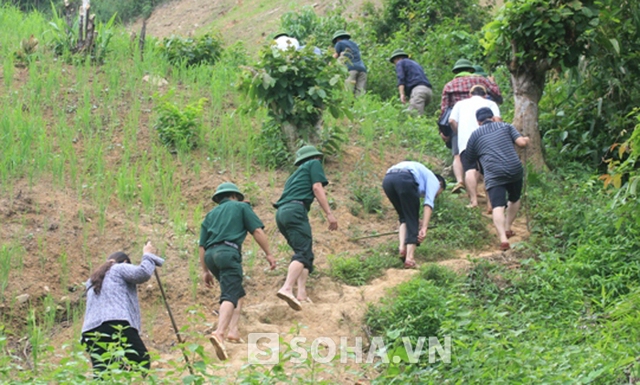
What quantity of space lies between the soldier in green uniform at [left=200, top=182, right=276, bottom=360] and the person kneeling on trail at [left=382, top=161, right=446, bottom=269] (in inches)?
67.0

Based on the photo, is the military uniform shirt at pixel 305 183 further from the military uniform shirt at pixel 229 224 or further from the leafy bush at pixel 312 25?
the leafy bush at pixel 312 25

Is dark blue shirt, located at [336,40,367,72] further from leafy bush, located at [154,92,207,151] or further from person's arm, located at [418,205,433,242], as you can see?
person's arm, located at [418,205,433,242]

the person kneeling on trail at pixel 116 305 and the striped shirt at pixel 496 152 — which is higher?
the striped shirt at pixel 496 152

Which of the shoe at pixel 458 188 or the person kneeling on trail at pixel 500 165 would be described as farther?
the shoe at pixel 458 188

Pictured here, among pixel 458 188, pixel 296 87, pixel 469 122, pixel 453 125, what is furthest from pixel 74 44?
pixel 469 122

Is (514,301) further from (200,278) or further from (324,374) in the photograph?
(200,278)

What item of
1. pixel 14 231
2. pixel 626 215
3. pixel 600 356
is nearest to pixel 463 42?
pixel 626 215

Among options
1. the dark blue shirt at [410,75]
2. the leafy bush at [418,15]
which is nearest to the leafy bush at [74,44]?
the dark blue shirt at [410,75]

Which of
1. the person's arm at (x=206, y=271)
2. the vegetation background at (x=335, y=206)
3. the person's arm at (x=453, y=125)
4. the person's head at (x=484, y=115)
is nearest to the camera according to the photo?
the vegetation background at (x=335, y=206)

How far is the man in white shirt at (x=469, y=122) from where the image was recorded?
413 inches

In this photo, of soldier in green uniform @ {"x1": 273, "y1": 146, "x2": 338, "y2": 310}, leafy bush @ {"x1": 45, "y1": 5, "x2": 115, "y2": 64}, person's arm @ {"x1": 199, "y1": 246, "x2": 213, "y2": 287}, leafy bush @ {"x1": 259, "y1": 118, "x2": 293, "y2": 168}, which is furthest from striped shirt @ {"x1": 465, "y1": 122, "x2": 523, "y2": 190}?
leafy bush @ {"x1": 45, "y1": 5, "x2": 115, "y2": 64}

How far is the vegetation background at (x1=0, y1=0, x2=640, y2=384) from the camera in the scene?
7.16 metres

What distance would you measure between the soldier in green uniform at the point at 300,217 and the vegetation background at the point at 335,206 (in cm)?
29

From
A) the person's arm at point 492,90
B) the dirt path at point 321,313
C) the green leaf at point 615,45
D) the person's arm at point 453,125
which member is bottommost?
the dirt path at point 321,313
